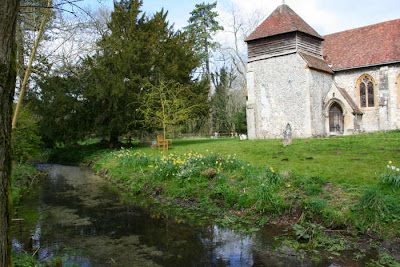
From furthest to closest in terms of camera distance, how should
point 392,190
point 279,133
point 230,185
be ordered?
point 279,133
point 230,185
point 392,190

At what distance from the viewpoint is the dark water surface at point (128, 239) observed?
4809 mm

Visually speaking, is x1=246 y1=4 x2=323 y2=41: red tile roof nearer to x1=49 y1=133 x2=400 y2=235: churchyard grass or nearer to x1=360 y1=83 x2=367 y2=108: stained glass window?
x1=360 y1=83 x2=367 y2=108: stained glass window

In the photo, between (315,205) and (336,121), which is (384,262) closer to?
(315,205)

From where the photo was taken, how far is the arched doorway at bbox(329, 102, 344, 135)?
22734 millimetres

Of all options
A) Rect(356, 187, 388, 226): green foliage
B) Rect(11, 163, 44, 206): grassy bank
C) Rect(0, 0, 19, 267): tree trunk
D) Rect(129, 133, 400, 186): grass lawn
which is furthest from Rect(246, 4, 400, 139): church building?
Rect(0, 0, 19, 267): tree trunk

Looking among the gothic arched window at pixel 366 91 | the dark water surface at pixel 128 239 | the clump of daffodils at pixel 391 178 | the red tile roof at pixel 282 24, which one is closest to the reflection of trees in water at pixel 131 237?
the dark water surface at pixel 128 239

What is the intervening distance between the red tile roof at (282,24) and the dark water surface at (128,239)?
58.6 feet

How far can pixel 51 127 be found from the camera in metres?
19.2

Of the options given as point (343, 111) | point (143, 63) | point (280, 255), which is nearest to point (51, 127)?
point (143, 63)

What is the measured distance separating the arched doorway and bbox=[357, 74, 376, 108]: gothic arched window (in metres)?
2.37

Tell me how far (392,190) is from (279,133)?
52.2 ft

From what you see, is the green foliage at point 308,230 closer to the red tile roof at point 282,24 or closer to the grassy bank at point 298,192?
the grassy bank at point 298,192

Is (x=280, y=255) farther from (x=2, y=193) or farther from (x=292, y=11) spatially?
(x=292, y=11)

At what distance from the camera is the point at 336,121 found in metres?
22.8
